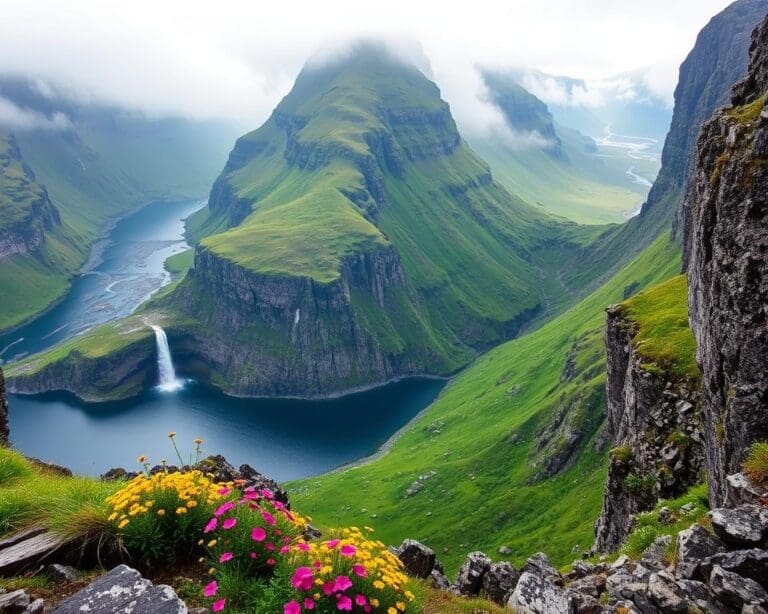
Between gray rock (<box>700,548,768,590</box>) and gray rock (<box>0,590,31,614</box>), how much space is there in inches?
582

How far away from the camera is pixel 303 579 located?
9.82 metres

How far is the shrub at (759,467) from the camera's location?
16000 millimetres

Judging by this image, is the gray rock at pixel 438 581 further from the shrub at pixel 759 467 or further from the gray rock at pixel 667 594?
the shrub at pixel 759 467

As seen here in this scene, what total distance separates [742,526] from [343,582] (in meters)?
10.4

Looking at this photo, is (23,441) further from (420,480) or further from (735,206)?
(735,206)

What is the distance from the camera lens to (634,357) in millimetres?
45500

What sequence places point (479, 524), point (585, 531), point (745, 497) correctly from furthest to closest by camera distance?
point (479, 524) → point (585, 531) → point (745, 497)

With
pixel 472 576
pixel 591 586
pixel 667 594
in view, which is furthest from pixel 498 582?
pixel 667 594

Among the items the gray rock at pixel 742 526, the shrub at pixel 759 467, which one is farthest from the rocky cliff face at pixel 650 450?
the gray rock at pixel 742 526

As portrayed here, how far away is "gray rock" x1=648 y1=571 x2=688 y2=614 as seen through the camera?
40.9ft

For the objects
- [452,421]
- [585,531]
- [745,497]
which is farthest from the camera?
[452,421]

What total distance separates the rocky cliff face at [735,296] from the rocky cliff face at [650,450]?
21.8 ft

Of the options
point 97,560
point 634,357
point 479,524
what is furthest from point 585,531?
point 97,560

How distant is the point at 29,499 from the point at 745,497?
1907 centimetres
